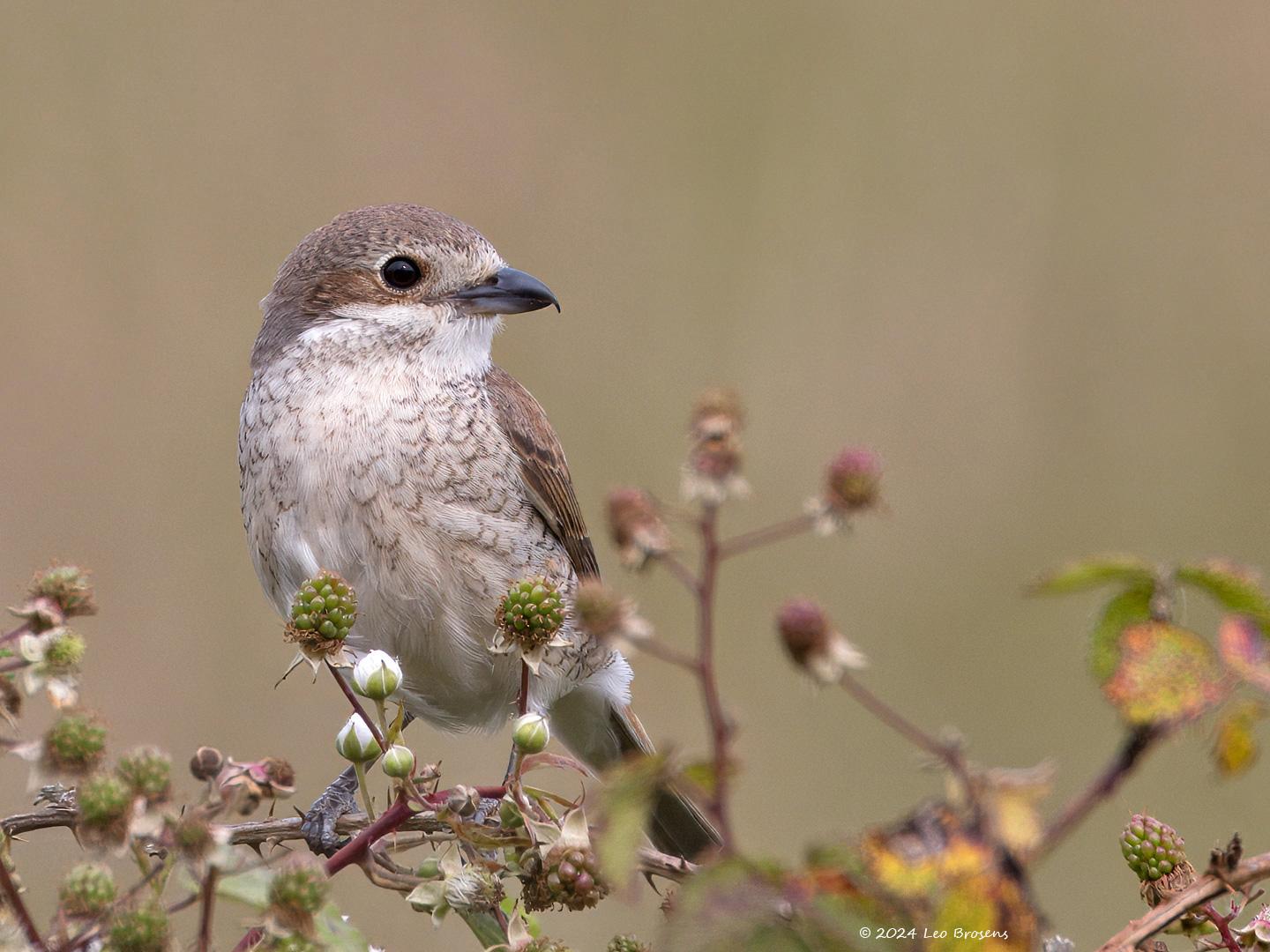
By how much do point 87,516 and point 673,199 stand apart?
2.54 metres

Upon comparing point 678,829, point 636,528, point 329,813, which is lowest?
point 678,829

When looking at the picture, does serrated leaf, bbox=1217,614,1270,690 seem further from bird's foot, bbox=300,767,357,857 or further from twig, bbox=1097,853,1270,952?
bird's foot, bbox=300,767,357,857

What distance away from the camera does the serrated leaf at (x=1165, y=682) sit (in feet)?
3.09

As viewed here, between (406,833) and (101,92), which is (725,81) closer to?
(101,92)

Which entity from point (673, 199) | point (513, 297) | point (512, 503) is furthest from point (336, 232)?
point (673, 199)

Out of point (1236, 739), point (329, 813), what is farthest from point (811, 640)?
point (329, 813)

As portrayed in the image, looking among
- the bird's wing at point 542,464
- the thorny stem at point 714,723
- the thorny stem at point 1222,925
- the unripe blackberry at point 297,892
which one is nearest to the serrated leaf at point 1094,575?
the thorny stem at point 714,723

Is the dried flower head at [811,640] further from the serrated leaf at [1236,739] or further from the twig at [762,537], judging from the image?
the serrated leaf at [1236,739]

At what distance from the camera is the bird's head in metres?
3.57

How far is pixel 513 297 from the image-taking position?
3668 mm

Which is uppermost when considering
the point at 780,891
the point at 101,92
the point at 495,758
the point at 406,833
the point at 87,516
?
the point at 101,92

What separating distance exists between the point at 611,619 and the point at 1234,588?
45 centimetres

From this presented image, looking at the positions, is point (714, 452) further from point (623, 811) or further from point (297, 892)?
point (297, 892)

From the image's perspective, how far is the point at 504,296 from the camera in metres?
3.65
